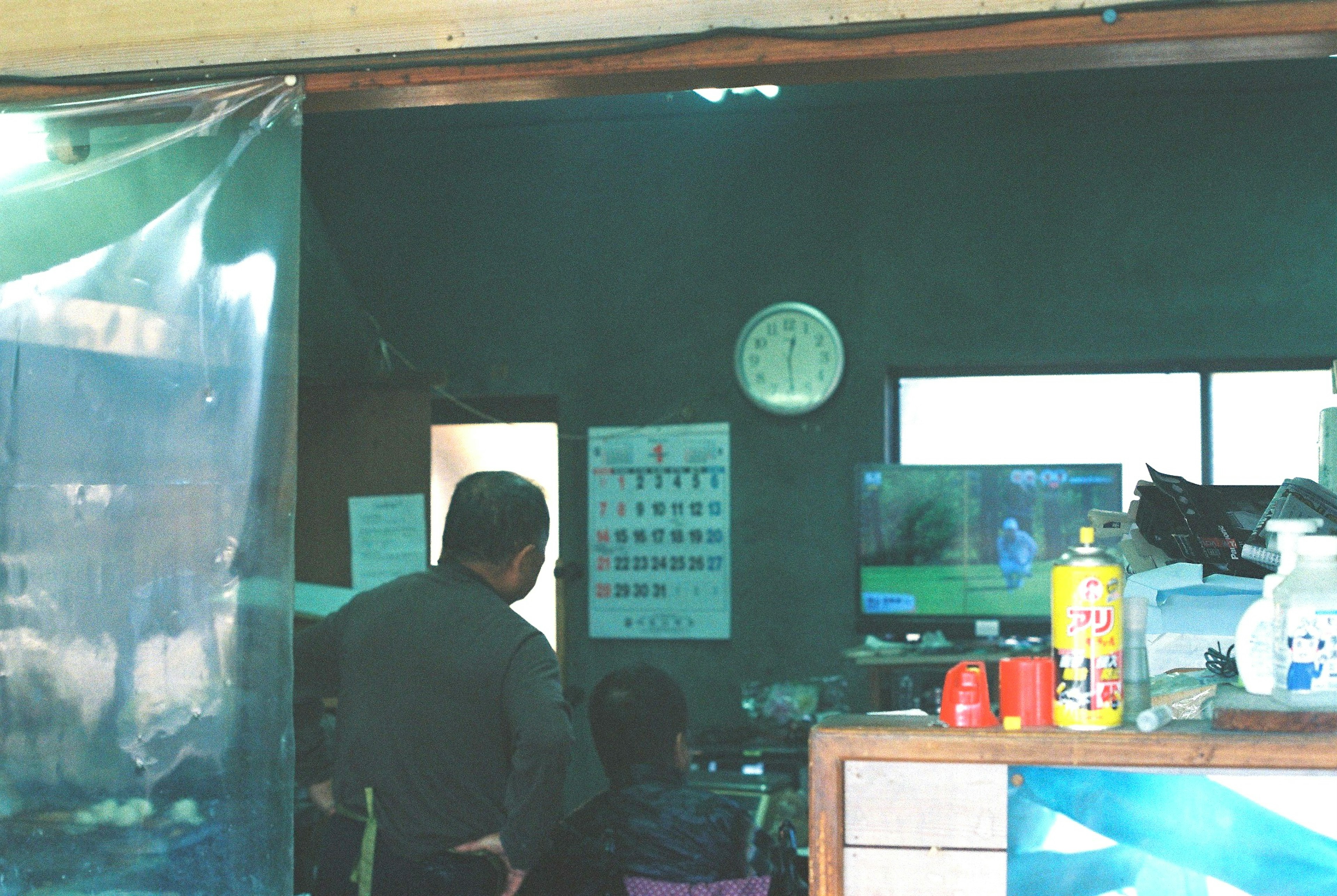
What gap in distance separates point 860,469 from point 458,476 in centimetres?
167

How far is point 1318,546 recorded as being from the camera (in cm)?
134

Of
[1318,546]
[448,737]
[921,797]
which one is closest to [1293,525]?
[1318,546]

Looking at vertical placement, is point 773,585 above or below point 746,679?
above

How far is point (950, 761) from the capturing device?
54.9 inches

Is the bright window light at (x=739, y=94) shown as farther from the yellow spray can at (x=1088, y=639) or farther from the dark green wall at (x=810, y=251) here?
the yellow spray can at (x=1088, y=639)

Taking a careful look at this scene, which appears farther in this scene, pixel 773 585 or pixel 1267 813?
pixel 773 585

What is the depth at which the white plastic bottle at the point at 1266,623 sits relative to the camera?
4.46ft

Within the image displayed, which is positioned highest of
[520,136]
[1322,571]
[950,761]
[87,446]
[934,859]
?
[520,136]

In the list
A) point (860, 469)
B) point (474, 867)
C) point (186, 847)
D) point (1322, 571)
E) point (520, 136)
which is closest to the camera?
point (1322, 571)

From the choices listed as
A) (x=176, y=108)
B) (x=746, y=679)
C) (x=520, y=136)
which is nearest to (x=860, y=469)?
(x=746, y=679)

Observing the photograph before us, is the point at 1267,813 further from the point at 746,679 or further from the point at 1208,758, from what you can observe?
the point at 746,679

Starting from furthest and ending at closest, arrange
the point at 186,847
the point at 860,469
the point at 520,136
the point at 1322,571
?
the point at 520,136 < the point at 860,469 < the point at 186,847 < the point at 1322,571

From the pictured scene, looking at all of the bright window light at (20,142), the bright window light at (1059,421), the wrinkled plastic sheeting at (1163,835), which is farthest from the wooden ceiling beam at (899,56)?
the bright window light at (1059,421)

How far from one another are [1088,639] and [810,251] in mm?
3821
